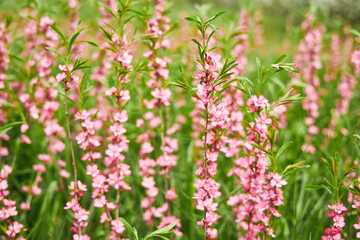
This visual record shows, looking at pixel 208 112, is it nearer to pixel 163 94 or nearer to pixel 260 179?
pixel 260 179

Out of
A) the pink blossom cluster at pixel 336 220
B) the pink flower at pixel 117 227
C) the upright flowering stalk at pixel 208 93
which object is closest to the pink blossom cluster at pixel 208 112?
the upright flowering stalk at pixel 208 93

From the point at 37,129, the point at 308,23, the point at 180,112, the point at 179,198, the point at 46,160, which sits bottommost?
the point at 179,198

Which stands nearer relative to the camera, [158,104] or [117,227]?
[117,227]

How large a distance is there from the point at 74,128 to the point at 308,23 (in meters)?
3.35

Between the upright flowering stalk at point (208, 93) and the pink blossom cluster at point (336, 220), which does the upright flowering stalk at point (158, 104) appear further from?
the pink blossom cluster at point (336, 220)

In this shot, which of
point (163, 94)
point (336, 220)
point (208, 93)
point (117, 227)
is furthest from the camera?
point (163, 94)

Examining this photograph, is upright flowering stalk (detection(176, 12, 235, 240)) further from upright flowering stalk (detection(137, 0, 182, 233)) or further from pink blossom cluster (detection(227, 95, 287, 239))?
upright flowering stalk (detection(137, 0, 182, 233))

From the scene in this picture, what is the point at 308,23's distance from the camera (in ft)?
13.0

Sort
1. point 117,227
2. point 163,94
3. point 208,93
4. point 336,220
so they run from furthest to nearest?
→ 1. point 163,94
2. point 117,227
3. point 336,220
4. point 208,93

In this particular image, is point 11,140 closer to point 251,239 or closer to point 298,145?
point 251,239

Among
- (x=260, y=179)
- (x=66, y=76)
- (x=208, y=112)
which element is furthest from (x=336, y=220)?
(x=66, y=76)

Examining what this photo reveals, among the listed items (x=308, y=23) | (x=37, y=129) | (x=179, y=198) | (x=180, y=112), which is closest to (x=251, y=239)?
(x=179, y=198)

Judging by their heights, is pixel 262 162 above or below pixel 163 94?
below

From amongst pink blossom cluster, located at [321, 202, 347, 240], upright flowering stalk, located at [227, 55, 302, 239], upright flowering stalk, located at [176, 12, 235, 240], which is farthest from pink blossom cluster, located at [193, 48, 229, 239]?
pink blossom cluster, located at [321, 202, 347, 240]
